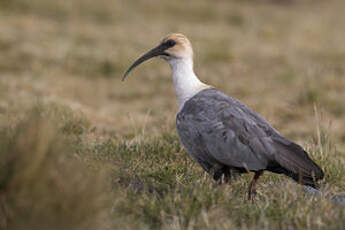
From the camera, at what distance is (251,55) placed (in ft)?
41.9

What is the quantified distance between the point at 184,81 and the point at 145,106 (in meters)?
4.13

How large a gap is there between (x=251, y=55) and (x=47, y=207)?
10235 millimetres

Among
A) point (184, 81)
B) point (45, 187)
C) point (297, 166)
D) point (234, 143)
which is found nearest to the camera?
point (45, 187)

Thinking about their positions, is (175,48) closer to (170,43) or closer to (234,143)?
(170,43)

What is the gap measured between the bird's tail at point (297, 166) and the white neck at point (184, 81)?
1.11m

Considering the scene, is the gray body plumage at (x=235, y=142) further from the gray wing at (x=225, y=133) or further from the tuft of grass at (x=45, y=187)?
the tuft of grass at (x=45, y=187)

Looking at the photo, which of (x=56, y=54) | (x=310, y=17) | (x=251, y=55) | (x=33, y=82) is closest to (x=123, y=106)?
(x=33, y=82)

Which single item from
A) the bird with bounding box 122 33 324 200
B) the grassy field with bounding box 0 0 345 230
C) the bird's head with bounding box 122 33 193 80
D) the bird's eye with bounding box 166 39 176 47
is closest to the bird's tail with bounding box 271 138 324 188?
the bird with bounding box 122 33 324 200

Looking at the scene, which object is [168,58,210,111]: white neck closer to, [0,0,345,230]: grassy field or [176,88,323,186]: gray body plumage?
[176,88,323,186]: gray body plumage

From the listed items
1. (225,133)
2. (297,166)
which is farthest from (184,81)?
(297,166)

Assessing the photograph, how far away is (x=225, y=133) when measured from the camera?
171 inches

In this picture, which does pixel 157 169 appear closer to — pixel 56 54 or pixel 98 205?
pixel 98 205

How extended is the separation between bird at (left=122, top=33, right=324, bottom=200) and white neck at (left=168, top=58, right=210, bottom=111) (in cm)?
13

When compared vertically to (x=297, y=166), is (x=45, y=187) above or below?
above
